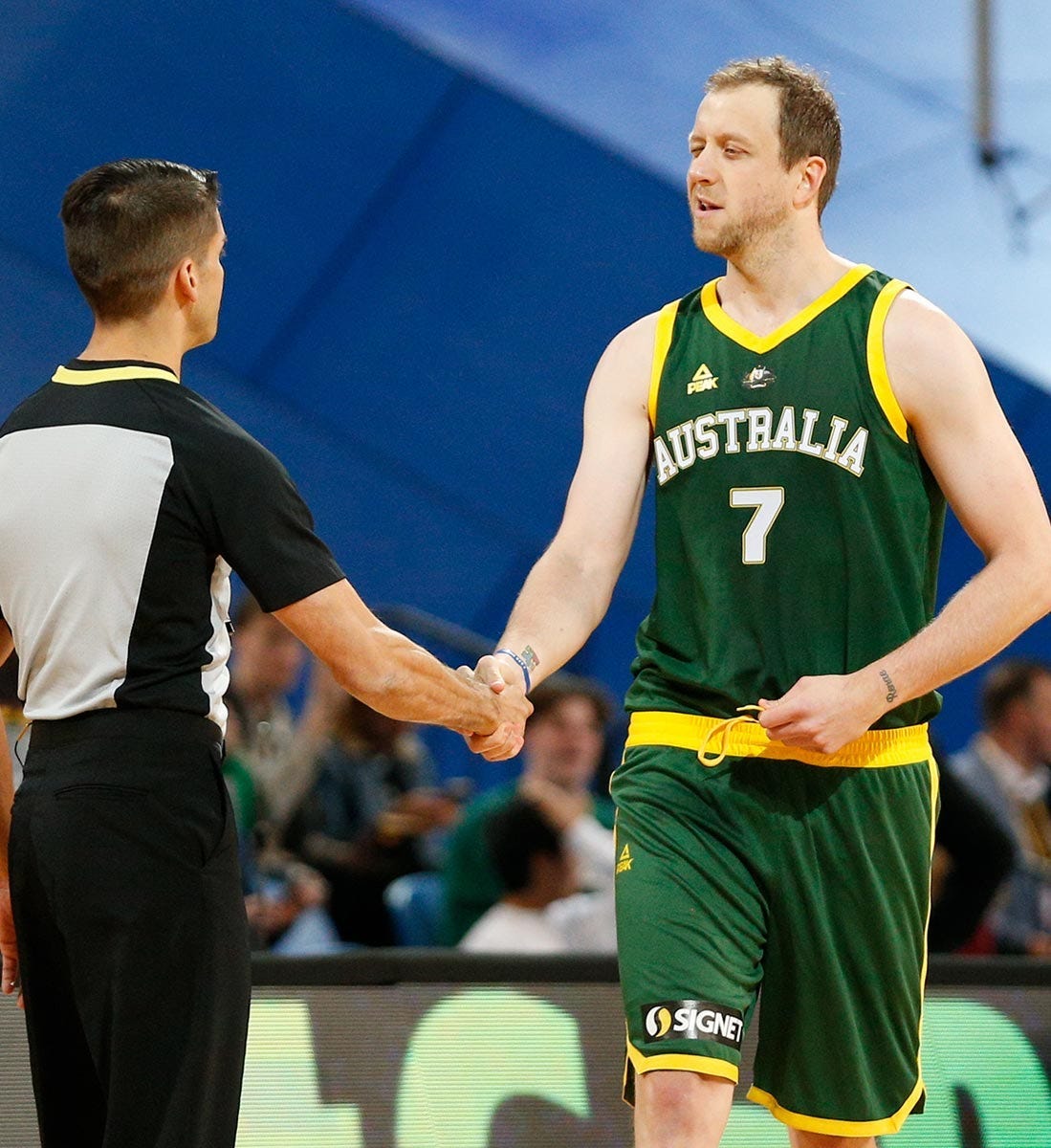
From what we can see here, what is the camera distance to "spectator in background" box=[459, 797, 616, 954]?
6.16m

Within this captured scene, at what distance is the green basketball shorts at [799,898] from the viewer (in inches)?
145

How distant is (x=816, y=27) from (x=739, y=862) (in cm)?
979

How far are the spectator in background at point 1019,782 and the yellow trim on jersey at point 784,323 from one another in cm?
334

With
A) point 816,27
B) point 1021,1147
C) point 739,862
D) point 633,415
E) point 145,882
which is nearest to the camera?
point 145,882

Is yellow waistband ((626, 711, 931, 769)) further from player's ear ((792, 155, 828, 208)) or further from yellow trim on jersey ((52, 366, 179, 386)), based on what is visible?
yellow trim on jersey ((52, 366, 179, 386))

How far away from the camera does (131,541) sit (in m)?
3.14

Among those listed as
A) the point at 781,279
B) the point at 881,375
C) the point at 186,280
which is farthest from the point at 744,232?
the point at 186,280

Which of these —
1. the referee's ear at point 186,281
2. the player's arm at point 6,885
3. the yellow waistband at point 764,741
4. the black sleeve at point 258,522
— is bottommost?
the player's arm at point 6,885

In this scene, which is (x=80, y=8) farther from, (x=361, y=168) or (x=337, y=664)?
(x=337, y=664)

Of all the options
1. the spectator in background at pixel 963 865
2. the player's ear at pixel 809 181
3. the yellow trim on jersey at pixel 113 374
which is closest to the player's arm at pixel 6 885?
the yellow trim on jersey at pixel 113 374

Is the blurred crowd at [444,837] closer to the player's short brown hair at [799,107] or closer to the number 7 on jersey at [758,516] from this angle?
the number 7 on jersey at [758,516]

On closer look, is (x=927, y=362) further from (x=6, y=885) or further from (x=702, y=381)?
(x=6, y=885)

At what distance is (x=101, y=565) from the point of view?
315 cm

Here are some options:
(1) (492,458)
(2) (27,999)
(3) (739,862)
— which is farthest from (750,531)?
(1) (492,458)
